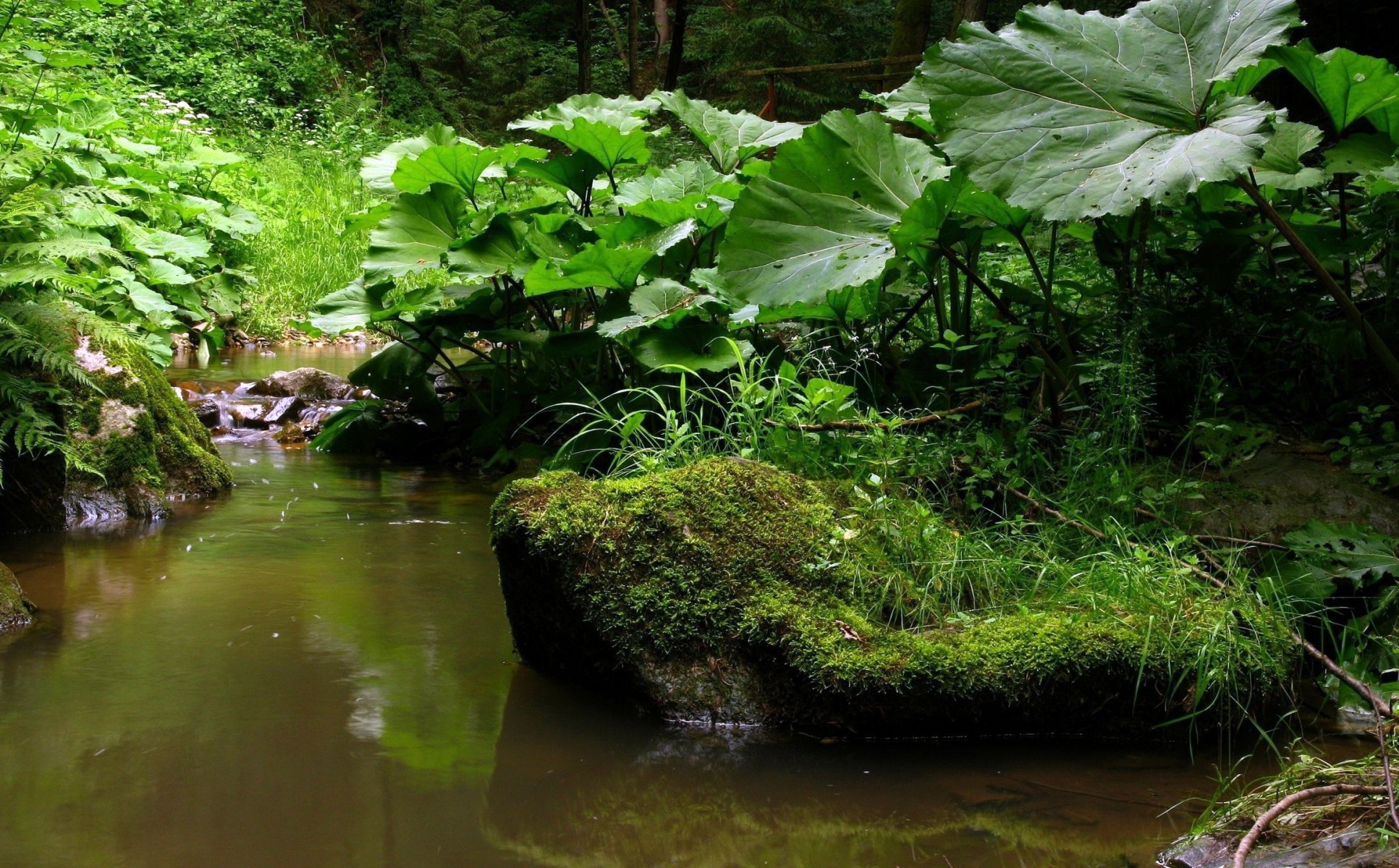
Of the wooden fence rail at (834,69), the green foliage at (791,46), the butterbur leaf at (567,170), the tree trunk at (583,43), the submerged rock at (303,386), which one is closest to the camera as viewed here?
the butterbur leaf at (567,170)

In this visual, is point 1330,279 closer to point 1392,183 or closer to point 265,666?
point 1392,183

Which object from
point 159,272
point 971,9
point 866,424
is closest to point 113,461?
point 866,424

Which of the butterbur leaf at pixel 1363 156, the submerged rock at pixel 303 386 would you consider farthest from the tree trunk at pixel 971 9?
the butterbur leaf at pixel 1363 156

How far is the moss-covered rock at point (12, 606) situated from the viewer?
2.88m

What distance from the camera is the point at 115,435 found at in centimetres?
426

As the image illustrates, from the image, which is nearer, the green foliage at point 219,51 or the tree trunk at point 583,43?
the tree trunk at point 583,43

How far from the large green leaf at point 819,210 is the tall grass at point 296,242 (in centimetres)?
593

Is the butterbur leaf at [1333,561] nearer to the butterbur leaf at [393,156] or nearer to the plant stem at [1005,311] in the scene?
the plant stem at [1005,311]

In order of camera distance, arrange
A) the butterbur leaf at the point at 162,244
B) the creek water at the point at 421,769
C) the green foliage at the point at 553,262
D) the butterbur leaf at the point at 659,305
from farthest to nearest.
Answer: the butterbur leaf at the point at 162,244
the green foliage at the point at 553,262
the butterbur leaf at the point at 659,305
the creek water at the point at 421,769

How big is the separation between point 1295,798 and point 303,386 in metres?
6.15

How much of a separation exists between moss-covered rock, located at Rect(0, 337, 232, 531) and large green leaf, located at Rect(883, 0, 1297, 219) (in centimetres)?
307

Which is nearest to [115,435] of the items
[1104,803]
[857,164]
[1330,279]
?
[857,164]

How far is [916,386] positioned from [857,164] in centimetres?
83

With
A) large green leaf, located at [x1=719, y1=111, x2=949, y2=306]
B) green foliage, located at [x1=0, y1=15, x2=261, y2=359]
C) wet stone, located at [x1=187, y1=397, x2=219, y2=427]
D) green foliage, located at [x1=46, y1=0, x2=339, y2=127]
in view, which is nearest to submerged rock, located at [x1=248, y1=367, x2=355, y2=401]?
wet stone, located at [x1=187, y1=397, x2=219, y2=427]
